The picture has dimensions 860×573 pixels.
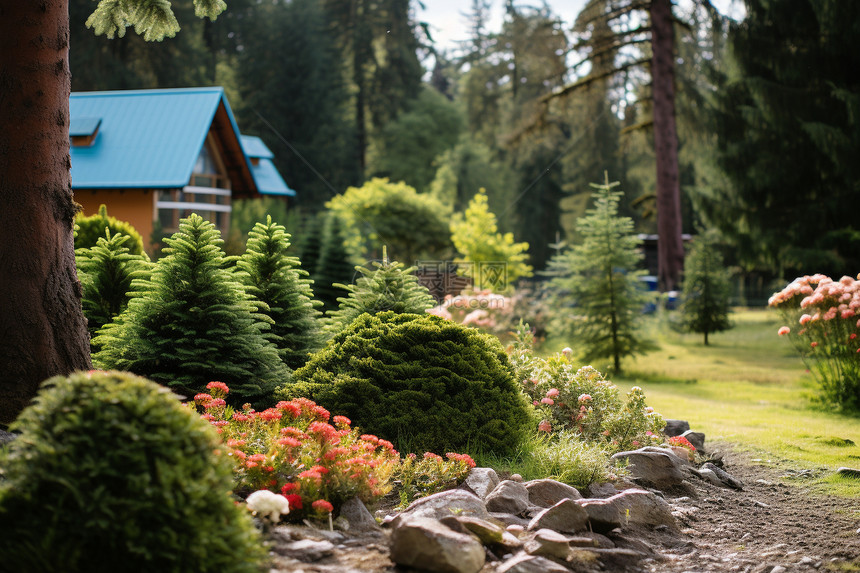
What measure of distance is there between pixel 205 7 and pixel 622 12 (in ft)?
55.7

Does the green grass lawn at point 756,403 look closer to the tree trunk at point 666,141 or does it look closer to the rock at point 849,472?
the rock at point 849,472

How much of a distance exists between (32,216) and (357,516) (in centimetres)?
298

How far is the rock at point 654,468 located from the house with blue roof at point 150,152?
14.6 meters

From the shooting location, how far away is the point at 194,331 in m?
5.75

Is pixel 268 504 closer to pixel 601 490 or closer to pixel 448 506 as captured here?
pixel 448 506

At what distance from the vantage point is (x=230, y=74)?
138 ft

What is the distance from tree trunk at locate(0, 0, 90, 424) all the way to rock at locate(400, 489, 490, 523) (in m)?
2.61

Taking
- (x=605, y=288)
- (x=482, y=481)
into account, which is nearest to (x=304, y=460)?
(x=482, y=481)

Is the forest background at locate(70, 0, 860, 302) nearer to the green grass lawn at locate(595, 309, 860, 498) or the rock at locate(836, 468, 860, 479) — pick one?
the green grass lawn at locate(595, 309, 860, 498)

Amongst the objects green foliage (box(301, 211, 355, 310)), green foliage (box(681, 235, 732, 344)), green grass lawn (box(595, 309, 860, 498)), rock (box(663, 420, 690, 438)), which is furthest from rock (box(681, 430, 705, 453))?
Answer: green foliage (box(681, 235, 732, 344))

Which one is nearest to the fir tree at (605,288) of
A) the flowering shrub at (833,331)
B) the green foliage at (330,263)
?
the flowering shrub at (833,331)

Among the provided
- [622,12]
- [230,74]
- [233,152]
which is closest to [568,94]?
[622,12]

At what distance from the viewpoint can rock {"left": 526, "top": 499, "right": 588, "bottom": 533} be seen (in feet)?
13.9

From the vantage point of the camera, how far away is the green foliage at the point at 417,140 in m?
43.0
